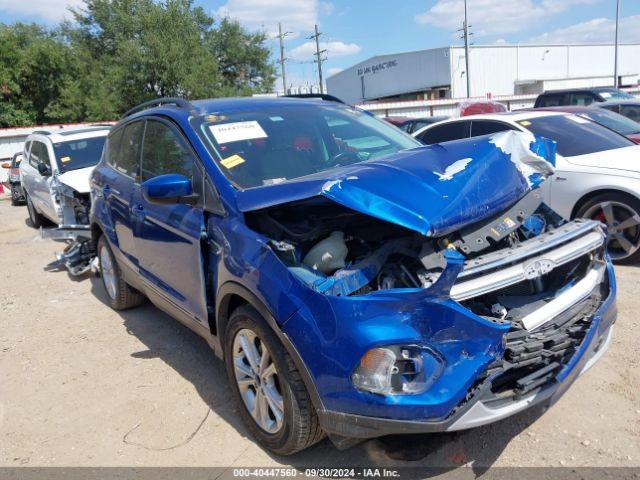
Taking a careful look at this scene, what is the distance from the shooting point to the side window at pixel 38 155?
9219mm

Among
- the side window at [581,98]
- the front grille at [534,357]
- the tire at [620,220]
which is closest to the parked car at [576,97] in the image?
the side window at [581,98]

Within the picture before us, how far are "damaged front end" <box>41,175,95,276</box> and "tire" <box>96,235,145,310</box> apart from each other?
1238mm

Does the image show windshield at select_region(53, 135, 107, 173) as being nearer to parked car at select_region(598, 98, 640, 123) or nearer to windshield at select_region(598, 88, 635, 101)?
parked car at select_region(598, 98, 640, 123)

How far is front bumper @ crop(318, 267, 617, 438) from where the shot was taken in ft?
7.36

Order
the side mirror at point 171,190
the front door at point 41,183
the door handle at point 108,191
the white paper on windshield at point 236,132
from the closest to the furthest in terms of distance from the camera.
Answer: the side mirror at point 171,190 < the white paper on windshield at point 236,132 < the door handle at point 108,191 < the front door at point 41,183

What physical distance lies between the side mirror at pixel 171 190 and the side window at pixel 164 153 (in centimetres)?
17

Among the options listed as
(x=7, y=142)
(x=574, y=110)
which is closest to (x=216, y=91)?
(x=7, y=142)

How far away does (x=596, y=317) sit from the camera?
8.74 feet

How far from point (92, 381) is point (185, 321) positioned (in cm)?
94

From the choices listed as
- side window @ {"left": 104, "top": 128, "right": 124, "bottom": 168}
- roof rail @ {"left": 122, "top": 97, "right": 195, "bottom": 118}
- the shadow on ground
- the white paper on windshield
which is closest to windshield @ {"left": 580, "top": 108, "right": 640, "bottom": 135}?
the white paper on windshield

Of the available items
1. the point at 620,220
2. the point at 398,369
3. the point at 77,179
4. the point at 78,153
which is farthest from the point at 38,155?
the point at 398,369

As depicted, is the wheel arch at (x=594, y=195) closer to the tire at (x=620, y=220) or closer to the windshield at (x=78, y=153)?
the tire at (x=620, y=220)

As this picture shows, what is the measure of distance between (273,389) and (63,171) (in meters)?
7.17

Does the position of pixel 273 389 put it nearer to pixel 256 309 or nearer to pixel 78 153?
pixel 256 309
